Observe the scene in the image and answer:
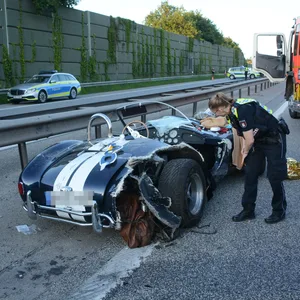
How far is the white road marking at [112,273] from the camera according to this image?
3061mm

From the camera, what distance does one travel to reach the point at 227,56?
83.9 metres

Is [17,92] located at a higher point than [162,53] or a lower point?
lower

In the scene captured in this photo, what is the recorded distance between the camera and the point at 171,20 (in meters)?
80.2

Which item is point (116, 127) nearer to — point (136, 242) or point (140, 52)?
point (136, 242)

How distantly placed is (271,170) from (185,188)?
1039 millimetres

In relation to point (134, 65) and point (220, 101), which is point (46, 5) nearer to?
point (134, 65)

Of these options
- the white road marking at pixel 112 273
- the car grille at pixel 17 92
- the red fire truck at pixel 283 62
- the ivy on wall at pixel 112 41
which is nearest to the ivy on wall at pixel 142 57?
the ivy on wall at pixel 112 41

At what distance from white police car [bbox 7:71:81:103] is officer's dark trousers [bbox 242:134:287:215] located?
64.1ft

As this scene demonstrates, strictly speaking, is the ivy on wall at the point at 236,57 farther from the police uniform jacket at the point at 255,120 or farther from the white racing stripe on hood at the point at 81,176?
the white racing stripe on hood at the point at 81,176

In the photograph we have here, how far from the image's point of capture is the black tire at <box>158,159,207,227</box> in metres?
3.94

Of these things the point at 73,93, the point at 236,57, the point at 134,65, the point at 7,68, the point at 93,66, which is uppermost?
the point at 236,57

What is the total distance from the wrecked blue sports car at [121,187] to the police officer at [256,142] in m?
0.50

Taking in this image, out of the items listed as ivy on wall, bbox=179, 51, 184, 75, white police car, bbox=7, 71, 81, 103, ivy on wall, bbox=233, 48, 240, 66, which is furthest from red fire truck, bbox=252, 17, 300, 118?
ivy on wall, bbox=233, 48, 240, 66


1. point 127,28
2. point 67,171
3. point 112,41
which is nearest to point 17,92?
point 112,41
